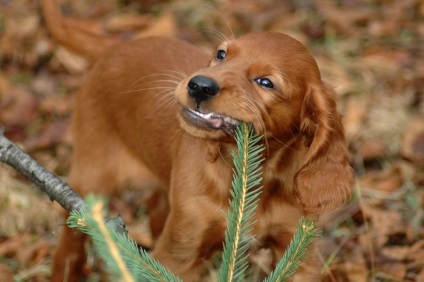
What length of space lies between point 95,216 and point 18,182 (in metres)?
3.40

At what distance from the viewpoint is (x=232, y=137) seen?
2.86 m

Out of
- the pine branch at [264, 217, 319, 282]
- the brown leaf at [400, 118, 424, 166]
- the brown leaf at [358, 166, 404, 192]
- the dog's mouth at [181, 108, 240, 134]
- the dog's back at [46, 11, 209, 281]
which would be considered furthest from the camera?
the brown leaf at [400, 118, 424, 166]

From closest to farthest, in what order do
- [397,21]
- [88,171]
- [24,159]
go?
[24,159], [88,171], [397,21]

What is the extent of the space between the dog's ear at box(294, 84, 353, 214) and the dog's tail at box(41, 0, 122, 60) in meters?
1.65

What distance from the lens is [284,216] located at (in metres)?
3.21

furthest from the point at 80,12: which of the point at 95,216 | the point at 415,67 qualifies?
the point at 95,216

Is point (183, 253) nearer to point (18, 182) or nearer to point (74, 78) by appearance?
point (18, 182)

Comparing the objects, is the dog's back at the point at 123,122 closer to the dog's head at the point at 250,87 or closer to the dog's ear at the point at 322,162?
the dog's head at the point at 250,87

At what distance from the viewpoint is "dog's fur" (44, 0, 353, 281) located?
2.83 meters

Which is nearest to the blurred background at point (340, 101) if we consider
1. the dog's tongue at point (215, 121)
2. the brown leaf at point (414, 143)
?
the brown leaf at point (414, 143)

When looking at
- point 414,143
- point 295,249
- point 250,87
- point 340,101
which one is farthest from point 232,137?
point 340,101

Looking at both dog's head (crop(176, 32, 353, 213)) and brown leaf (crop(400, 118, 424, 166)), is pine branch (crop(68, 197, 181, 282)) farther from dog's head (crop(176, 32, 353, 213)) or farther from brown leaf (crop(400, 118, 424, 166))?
brown leaf (crop(400, 118, 424, 166))

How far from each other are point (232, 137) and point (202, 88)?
0.92ft

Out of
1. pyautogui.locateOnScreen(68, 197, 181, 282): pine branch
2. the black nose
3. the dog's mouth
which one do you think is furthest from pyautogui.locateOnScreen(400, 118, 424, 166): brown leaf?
pyautogui.locateOnScreen(68, 197, 181, 282): pine branch
